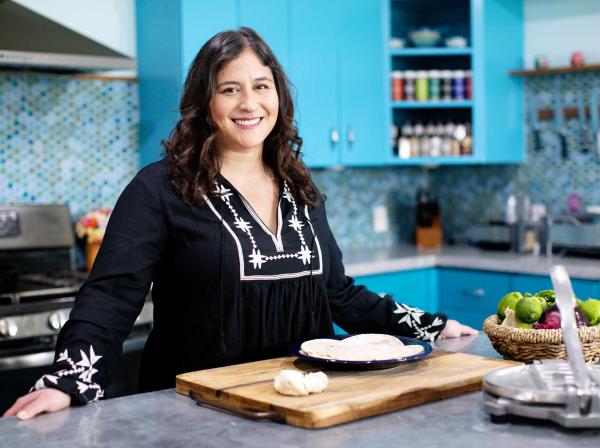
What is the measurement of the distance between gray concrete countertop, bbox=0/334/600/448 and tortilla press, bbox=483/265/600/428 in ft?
0.09

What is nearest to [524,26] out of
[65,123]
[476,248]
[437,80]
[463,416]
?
[437,80]

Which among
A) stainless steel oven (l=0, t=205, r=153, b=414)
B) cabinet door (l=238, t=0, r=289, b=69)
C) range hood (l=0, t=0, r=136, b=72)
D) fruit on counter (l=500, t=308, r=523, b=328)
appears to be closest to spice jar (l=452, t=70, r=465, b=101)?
cabinet door (l=238, t=0, r=289, b=69)

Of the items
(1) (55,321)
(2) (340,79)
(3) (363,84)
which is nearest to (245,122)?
(1) (55,321)

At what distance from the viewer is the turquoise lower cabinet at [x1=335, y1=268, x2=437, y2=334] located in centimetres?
415

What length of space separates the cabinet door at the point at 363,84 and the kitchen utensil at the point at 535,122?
31.8 inches

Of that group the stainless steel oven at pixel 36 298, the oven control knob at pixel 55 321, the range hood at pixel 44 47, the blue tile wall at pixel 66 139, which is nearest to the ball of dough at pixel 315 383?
the stainless steel oven at pixel 36 298

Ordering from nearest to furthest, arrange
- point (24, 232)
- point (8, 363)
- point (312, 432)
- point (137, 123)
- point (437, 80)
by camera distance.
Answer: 1. point (312, 432)
2. point (8, 363)
3. point (24, 232)
4. point (137, 123)
5. point (437, 80)

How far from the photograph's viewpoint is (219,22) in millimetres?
3789

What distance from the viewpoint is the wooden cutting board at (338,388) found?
1.49 meters

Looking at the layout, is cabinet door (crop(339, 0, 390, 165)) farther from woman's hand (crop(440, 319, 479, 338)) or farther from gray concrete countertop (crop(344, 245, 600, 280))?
woman's hand (crop(440, 319, 479, 338))

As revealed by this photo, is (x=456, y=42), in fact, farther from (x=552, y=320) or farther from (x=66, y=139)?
(x=552, y=320)

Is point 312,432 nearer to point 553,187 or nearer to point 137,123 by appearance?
point 137,123

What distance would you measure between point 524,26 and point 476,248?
120cm

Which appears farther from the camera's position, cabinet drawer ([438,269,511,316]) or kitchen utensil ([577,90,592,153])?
kitchen utensil ([577,90,592,153])
